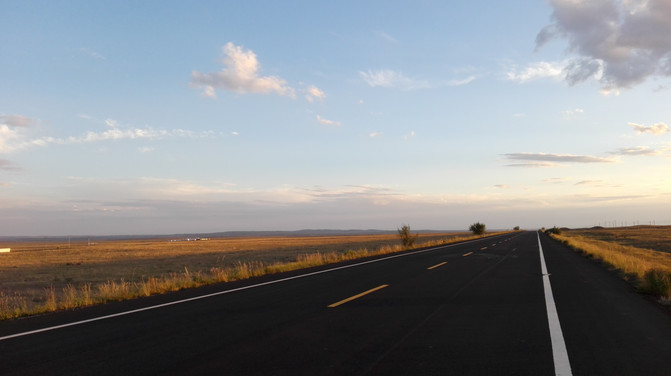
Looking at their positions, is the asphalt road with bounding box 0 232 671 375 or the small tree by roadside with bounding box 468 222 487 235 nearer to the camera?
the asphalt road with bounding box 0 232 671 375

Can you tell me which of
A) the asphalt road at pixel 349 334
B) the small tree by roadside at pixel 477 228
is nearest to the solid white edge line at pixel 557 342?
the asphalt road at pixel 349 334

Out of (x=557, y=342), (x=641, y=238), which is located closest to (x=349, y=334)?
(x=557, y=342)

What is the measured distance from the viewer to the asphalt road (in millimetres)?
5461

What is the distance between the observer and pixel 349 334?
698cm

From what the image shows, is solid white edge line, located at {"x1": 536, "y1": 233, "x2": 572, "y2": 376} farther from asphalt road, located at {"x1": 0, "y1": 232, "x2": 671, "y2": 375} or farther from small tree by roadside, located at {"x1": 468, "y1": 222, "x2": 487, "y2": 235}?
small tree by roadside, located at {"x1": 468, "y1": 222, "x2": 487, "y2": 235}

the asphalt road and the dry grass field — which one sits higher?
the dry grass field

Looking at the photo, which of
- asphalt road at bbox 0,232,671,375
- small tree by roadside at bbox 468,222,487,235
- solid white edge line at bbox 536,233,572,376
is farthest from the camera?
small tree by roadside at bbox 468,222,487,235

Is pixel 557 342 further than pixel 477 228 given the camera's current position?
No

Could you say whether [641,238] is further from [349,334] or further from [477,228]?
[349,334]

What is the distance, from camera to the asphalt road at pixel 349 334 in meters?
5.46

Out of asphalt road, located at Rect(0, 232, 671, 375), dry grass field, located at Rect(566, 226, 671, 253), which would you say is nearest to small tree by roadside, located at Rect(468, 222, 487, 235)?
dry grass field, located at Rect(566, 226, 671, 253)

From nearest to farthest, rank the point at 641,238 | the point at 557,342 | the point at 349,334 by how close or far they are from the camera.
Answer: the point at 557,342
the point at 349,334
the point at 641,238

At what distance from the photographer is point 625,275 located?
52.6ft

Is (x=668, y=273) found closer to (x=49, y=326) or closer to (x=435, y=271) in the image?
(x=435, y=271)
